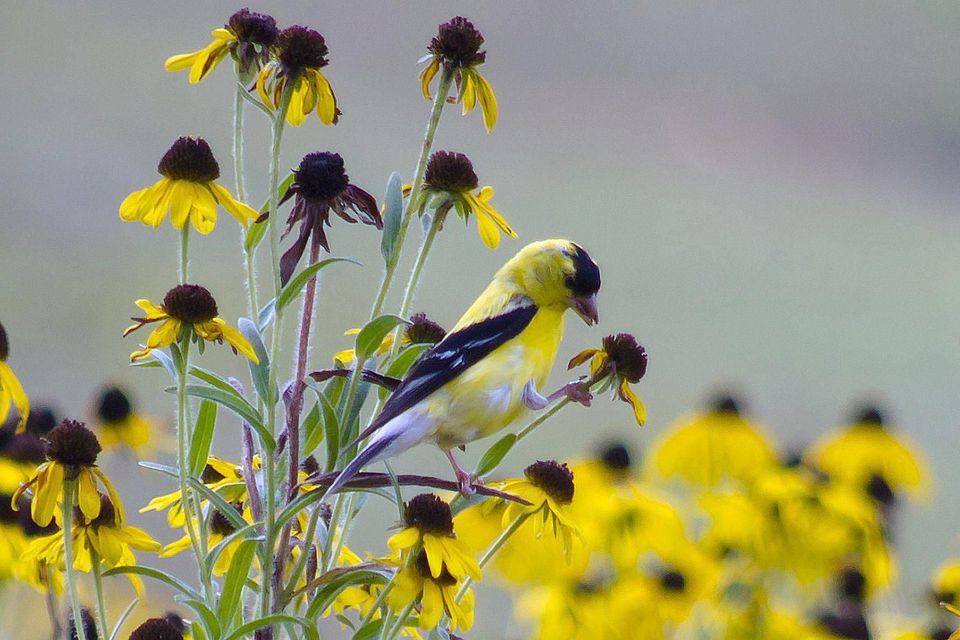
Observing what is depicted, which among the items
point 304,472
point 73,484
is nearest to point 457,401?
point 304,472

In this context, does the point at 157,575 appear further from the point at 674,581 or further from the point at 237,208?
the point at 674,581

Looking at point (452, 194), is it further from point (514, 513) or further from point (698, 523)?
point (698, 523)

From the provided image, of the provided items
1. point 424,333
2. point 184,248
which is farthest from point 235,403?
point 424,333

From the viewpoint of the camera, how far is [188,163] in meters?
0.94

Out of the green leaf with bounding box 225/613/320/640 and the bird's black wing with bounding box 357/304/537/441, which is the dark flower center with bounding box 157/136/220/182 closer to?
the bird's black wing with bounding box 357/304/537/441

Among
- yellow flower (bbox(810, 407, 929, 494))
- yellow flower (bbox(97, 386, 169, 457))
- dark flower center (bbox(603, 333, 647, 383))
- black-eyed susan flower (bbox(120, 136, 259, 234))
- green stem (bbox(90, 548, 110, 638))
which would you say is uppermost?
black-eyed susan flower (bbox(120, 136, 259, 234))

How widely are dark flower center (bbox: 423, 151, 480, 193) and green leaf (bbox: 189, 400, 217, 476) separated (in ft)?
0.84

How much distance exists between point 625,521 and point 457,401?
2.49ft

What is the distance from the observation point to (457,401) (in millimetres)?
969

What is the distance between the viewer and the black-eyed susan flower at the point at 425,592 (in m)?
0.85

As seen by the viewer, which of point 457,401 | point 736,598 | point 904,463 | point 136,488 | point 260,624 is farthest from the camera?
point 136,488

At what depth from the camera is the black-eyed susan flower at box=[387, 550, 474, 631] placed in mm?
850

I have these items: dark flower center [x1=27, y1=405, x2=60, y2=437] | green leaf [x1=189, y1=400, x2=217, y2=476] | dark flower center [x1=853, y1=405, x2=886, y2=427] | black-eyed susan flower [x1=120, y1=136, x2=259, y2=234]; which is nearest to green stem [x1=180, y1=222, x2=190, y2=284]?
black-eyed susan flower [x1=120, y1=136, x2=259, y2=234]

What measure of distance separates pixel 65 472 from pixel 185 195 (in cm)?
23
